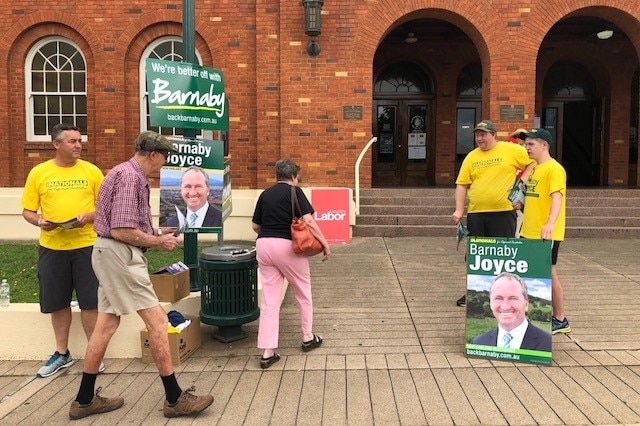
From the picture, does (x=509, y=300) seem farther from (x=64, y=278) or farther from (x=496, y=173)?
(x=64, y=278)

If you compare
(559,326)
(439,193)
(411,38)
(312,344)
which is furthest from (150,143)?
(411,38)

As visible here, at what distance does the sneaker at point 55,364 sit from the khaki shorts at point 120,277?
1.30 metres

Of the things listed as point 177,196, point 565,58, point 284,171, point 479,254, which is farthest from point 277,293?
point 565,58

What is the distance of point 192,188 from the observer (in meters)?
5.15

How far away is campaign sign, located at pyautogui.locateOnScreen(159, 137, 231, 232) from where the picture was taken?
5.09 metres

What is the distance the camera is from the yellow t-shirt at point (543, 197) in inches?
190

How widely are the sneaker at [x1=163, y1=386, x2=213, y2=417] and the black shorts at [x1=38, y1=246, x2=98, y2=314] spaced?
130cm

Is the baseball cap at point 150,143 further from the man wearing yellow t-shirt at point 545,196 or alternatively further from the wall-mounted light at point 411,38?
the wall-mounted light at point 411,38

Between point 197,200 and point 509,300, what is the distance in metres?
2.91

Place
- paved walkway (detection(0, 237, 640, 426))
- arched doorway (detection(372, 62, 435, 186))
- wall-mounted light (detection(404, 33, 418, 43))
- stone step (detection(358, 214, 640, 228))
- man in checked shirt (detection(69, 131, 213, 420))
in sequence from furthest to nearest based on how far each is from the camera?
1. arched doorway (detection(372, 62, 435, 186))
2. wall-mounted light (detection(404, 33, 418, 43))
3. stone step (detection(358, 214, 640, 228))
4. paved walkway (detection(0, 237, 640, 426))
5. man in checked shirt (detection(69, 131, 213, 420))

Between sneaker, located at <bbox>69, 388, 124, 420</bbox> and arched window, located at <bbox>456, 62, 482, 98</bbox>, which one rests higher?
arched window, located at <bbox>456, 62, 482, 98</bbox>

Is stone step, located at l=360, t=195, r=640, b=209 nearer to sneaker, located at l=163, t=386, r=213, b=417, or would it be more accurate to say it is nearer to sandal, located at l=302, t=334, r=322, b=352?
sandal, located at l=302, t=334, r=322, b=352

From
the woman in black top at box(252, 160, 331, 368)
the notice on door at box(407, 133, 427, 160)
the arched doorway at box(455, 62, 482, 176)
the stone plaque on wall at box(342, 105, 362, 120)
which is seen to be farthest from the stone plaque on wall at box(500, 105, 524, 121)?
the woman in black top at box(252, 160, 331, 368)

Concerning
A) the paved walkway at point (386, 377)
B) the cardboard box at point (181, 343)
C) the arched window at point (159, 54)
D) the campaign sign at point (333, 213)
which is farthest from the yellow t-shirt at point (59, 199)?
the arched window at point (159, 54)
